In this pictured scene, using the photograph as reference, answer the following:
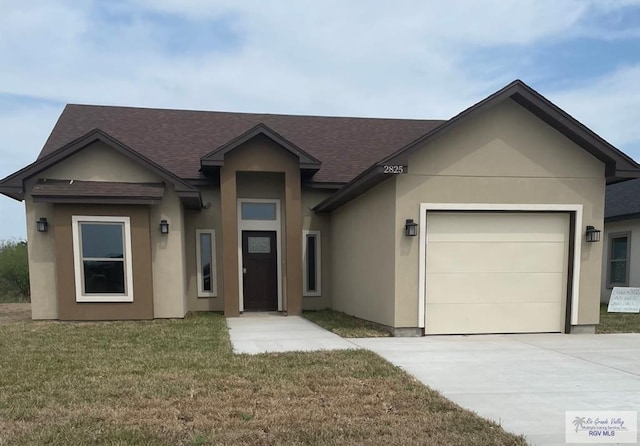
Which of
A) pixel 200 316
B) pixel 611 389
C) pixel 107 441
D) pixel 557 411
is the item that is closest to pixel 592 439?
pixel 557 411

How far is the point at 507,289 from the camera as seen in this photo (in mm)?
7473

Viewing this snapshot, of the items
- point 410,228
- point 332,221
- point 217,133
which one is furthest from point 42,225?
point 410,228

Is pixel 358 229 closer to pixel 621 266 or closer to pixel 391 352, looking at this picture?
pixel 391 352

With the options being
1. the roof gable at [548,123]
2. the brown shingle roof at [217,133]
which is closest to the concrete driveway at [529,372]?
the roof gable at [548,123]

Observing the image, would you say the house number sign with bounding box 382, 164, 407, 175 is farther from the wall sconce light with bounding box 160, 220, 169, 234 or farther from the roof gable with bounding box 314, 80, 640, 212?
the wall sconce light with bounding box 160, 220, 169, 234

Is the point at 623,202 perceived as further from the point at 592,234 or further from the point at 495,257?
the point at 495,257

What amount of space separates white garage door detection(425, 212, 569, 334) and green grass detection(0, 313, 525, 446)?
7.79ft

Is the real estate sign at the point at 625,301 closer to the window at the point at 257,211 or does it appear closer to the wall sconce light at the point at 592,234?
the wall sconce light at the point at 592,234

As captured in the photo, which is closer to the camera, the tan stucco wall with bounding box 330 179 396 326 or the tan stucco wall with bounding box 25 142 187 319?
the tan stucco wall with bounding box 330 179 396 326

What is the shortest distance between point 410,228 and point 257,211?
5.05 m

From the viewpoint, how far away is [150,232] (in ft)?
30.0

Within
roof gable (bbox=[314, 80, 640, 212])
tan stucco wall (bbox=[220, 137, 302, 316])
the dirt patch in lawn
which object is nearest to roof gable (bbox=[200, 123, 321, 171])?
tan stucco wall (bbox=[220, 137, 302, 316])

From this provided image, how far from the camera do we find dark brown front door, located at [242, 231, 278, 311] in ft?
35.4

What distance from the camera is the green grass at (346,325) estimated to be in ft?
23.9
